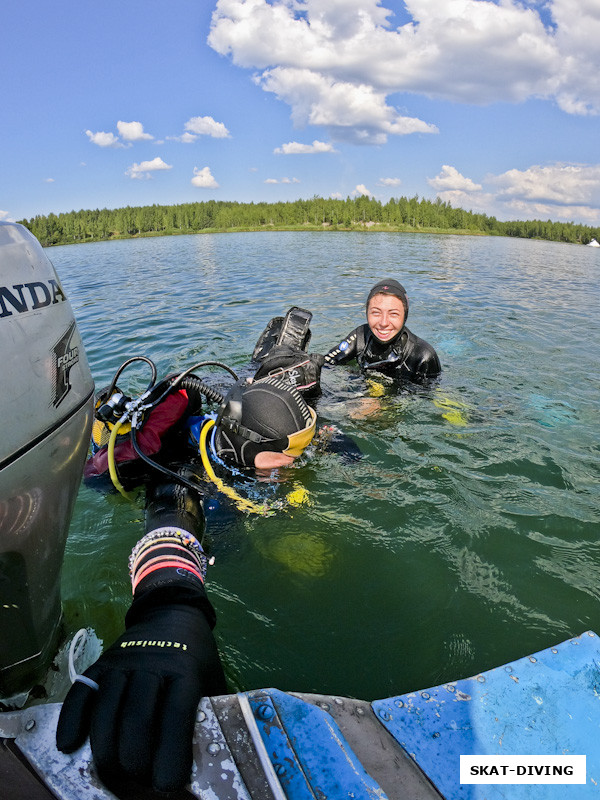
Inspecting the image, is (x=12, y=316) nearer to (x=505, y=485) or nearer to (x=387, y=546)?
(x=387, y=546)

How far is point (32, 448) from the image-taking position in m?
1.29

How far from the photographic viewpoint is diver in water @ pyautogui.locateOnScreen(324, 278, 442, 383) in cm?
604

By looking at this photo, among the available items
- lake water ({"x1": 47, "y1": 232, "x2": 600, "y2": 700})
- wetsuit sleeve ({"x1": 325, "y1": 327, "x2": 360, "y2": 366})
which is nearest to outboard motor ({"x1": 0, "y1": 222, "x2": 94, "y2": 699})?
lake water ({"x1": 47, "y1": 232, "x2": 600, "y2": 700})

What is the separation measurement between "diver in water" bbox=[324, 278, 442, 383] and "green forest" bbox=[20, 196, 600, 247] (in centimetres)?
10365

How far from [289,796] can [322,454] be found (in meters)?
3.23

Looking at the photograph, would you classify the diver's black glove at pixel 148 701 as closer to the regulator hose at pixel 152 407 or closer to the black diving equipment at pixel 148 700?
the black diving equipment at pixel 148 700

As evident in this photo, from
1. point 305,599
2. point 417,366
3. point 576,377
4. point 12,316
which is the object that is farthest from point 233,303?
point 12,316

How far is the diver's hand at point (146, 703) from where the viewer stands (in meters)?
1.04

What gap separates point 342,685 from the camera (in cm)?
226

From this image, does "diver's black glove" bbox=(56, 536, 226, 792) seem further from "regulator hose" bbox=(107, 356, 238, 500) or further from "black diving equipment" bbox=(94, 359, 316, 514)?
"black diving equipment" bbox=(94, 359, 316, 514)

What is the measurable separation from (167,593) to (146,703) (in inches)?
24.4

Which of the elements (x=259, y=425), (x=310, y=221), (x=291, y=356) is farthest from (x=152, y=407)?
(x=310, y=221)

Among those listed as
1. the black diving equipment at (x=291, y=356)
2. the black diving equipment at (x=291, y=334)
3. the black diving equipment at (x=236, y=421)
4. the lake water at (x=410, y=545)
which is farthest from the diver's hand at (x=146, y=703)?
the black diving equipment at (x=291, y=334)

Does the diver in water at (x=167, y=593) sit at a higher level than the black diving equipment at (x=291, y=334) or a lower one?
lower
